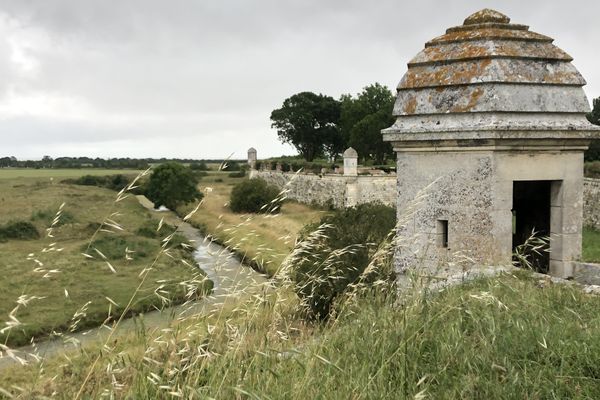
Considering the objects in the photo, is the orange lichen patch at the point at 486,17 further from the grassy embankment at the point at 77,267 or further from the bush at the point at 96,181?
the bush at the point at 96,181

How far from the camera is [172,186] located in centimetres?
4441

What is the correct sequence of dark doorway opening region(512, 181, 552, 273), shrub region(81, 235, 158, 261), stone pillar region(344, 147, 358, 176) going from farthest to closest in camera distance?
stone pillar region(344, 147, 358, 176), shrub region(81, 235, 158, 261), dark doorway opening region(512, 181, 552, 273)

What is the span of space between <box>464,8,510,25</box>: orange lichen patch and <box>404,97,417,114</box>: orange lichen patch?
3.30ft

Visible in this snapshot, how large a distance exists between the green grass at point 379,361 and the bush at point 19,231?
3044cm

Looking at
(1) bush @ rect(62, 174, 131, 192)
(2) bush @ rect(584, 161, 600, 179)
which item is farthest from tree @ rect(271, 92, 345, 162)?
(2) bush @ rect(584, 161, 600, 179)

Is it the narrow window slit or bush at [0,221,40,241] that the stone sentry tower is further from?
bush at [0,221,40,241]

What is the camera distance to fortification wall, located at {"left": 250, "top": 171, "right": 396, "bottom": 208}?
1280 inches

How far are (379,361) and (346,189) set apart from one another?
3024 centimetres

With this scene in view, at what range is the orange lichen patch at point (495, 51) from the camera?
19.4 ft

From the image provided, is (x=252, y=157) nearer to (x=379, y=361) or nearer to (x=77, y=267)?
(x=77, y=267)

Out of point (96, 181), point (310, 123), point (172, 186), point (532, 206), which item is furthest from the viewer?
point (96, 181)

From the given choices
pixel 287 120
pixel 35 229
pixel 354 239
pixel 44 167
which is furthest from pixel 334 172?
pixel 44 167

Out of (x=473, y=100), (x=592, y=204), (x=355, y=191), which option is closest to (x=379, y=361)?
(x=473, y=100)

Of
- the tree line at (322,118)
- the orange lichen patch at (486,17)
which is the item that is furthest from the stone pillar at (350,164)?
the orange lichen patch at (486,17)
